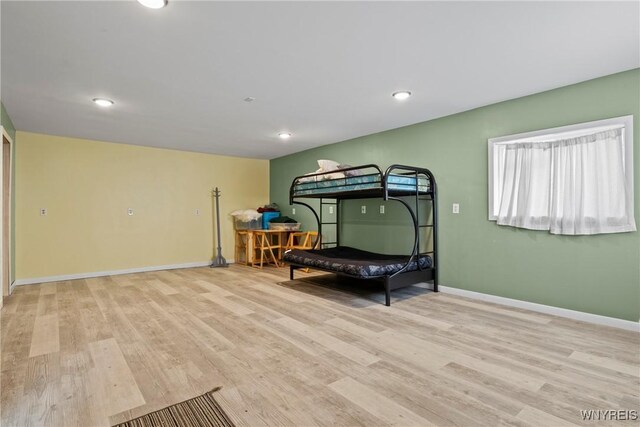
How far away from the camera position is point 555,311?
3145mm

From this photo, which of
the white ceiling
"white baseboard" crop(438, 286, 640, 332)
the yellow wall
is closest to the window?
the white ceiling

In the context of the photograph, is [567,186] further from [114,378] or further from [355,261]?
[114,378]

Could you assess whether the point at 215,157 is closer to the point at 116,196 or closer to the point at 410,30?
the point at 116,196

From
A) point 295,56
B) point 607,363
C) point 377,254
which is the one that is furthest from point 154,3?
point 377,254

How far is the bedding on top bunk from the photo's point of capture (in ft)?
11.7

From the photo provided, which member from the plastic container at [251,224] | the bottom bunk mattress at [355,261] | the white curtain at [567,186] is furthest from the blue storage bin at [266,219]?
the white curtain at [567,186]

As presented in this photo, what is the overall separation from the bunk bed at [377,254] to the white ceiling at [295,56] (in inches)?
31.5

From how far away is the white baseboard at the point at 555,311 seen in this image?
2.77 meters

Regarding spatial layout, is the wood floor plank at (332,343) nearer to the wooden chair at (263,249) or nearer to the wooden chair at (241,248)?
the wooden chair at (263,249)

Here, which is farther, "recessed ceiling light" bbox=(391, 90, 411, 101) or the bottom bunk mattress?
the bottom bunk mattress

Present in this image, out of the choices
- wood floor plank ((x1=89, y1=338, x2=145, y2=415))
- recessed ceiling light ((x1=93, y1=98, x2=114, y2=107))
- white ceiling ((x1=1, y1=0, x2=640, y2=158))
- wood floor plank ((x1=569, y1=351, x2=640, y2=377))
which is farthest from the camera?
recessed ceiling light ((x1=93, y1=98, x2=114, y2=107))

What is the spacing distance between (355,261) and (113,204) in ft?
13.5

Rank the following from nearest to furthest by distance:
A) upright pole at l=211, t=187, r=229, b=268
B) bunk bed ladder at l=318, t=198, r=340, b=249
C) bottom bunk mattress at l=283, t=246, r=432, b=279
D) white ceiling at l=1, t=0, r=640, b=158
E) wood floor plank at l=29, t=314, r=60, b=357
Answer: white ceiling at l=1, t=0, r=640, b=158, wood floor plank at l=29, t=314, r=60, b=357, bottom bunk mattress at l=283, t=246, r=432, b=279, bunk bed ladder at l=318, t=198, r=340, b=249, upright pole at l=211, t=187, r=229, b=268

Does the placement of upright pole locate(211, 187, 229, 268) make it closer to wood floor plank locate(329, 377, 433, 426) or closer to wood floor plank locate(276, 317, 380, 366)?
wood floor plank locate(276, 317, 380, 366)
